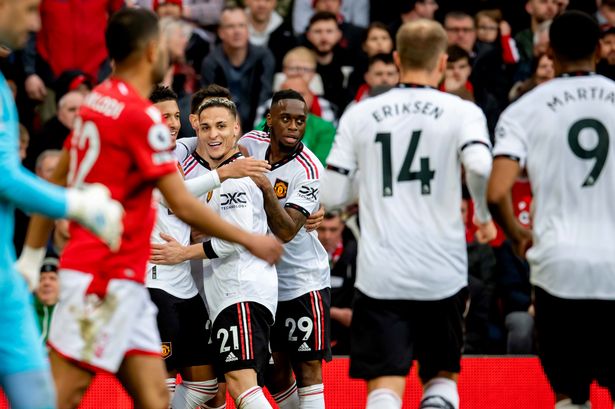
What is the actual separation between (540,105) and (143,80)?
1.98m

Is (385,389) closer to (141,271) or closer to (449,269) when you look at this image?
(449,269)

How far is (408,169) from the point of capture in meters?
6.23

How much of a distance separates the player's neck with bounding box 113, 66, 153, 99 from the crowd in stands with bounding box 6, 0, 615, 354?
218 inches

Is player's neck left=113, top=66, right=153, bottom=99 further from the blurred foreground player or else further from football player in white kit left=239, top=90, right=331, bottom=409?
football player in white kit left=239, top=90, right=331, bottom=409

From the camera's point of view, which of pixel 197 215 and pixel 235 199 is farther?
pixel 235 199

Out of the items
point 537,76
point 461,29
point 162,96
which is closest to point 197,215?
point 162,96

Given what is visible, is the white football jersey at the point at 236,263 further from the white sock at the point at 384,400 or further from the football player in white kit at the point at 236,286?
the white sock at the point at 384,400

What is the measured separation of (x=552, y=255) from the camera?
20.2ft

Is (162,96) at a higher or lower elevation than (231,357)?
higher

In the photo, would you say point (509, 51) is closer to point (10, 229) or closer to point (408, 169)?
point (408, 169)

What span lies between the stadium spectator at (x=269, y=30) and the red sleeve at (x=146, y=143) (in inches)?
330

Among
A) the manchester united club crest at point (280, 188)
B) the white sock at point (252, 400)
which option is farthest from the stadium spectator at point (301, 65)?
the white sock at point (252, 400)

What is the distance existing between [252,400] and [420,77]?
2.45m

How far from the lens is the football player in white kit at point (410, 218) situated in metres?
6.23
